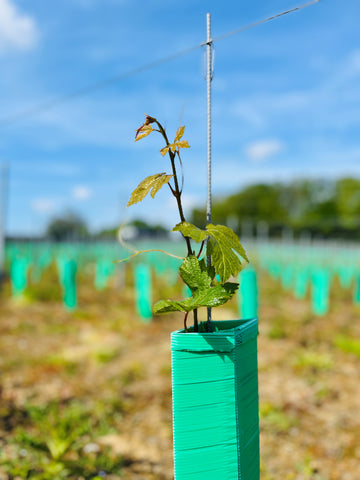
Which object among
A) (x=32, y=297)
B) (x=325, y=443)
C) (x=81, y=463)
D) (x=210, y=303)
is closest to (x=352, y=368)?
(x=325, y=443)

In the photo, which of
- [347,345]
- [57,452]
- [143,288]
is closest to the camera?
[57,452]

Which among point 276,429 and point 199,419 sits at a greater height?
point 199,419

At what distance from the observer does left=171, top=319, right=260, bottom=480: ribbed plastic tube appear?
4.28 ft

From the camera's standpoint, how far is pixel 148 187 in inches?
50.4

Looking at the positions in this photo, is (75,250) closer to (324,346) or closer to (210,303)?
(324,346)

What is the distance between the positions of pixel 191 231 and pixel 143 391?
336cm

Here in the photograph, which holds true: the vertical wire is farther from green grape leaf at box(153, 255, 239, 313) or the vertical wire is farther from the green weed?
the green weed

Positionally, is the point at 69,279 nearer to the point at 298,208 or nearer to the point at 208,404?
the point at 208,404

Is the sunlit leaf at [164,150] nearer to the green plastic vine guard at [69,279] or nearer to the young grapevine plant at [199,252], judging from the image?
the young grapevine plant at [199,252]

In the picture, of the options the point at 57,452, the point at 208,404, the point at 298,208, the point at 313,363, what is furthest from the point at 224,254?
the point at 298,208

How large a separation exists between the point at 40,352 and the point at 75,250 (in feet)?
42.1

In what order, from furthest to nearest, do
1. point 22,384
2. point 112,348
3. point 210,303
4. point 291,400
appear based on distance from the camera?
point 112,348 → point 22,384 → point 291,400 → point 210,303

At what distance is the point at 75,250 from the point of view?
17.9 meters

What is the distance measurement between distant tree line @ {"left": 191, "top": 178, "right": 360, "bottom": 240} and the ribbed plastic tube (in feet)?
180
